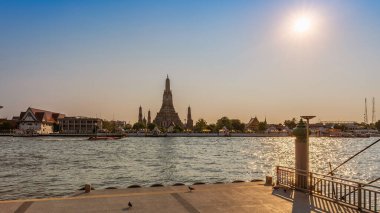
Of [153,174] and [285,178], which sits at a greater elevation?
[285,178]

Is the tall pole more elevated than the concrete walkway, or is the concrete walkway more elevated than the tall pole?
the tall pole

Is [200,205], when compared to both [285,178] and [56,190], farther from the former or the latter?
[56,190]

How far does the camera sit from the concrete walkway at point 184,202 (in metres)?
13.9

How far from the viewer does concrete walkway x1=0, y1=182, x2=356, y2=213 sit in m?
13.9

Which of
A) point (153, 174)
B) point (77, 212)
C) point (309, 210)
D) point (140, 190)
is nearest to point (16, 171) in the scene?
point (153, 174)

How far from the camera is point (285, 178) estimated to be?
18625 millimetres

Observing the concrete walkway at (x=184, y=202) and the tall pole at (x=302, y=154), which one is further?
the tall pole at (x=302, y=154)

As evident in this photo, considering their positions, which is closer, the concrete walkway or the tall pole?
the concrete walkway

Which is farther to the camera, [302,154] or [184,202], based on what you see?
[302,154]

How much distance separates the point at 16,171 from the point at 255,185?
39258 mm

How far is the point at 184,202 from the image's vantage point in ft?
49.2

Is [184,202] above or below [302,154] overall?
below

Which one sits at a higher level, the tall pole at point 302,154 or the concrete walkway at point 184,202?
the tall pole at point 302,154

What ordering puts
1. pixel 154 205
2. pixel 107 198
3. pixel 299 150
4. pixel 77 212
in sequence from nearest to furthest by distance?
pixel 77 212, pixel 154 205, pixel 107 198, pixel 299 150
